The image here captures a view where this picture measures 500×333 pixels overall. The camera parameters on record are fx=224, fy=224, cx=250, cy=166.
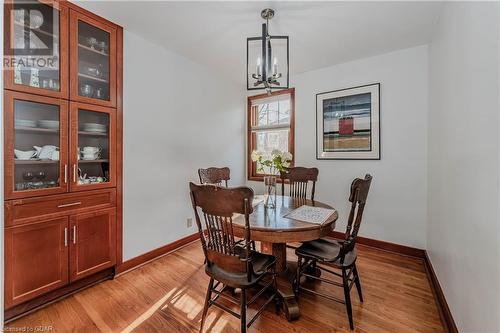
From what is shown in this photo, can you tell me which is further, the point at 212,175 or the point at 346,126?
the point at 346,126

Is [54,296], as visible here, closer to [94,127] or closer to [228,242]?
[94,127]

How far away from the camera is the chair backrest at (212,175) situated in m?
2.56

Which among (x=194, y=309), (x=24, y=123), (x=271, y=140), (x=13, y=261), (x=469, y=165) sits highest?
(x=271, y=140)

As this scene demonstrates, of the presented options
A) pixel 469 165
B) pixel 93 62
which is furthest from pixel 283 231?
pixel 93 62

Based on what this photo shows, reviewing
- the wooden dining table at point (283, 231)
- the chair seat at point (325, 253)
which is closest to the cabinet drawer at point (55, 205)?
the wooden dining table at point (283, 231)

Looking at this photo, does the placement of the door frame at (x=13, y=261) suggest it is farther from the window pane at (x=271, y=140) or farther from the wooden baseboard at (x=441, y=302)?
the wooden baseboard at (x=441, y=302)

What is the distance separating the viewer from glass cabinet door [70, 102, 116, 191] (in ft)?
6.60

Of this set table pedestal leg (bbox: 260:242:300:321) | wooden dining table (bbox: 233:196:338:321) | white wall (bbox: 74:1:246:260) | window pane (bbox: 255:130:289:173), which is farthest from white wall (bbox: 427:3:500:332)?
white wall (bbox: 74:1:246:260)

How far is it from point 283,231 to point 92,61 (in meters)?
2.35

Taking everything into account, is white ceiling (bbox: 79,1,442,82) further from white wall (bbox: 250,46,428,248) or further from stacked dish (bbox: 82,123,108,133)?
stacked dish (bbox: 82,123,108,133)

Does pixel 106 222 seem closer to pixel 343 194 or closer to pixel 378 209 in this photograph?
pixel 343 194

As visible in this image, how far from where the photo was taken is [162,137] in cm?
276

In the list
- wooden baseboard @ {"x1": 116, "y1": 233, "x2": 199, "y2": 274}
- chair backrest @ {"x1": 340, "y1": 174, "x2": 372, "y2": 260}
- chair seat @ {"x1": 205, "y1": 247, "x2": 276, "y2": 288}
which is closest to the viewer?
chair seat @ {"x1": 205, "y1": 247, "x2": 276, "y2": 288}

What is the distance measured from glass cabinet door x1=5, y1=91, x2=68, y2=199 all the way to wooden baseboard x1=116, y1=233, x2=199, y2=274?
39.3 inches
